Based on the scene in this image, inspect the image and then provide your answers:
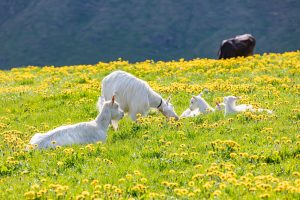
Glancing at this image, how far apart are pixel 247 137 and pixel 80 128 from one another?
13.7 feet

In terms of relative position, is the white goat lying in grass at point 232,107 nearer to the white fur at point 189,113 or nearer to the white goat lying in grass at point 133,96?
the white fur at point 189,113

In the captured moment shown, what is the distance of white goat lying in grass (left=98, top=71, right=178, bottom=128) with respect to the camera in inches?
646

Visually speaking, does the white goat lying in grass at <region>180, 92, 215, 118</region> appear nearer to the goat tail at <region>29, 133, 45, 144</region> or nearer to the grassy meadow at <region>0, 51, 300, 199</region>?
the grassy meadow at <region>0, 51, 300, 199</region>

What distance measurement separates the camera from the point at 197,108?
1702cm

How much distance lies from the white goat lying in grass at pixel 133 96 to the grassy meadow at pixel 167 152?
2.36ft

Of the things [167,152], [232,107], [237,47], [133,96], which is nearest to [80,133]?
[167,152]

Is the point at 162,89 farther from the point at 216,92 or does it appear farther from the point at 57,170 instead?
the point at 57,170

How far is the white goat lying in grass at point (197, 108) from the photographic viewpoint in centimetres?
1669

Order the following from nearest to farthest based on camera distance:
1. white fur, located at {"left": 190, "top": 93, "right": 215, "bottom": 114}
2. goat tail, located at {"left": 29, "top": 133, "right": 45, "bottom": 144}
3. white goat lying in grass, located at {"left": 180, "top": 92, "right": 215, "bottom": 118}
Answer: goat tail, located at {"left": 29, "top": 133, "right": 45, "bottom": 144}
white goat lying in grass, located at {"left": 180, "top": 92, "right": 215, "bottom": 118}
white fur, located at {"left": 190, "top": 93, "right": 215, "bottom": 114}

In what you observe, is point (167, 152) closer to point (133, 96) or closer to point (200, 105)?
point (133, 96)

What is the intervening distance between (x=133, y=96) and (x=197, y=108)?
2098mm

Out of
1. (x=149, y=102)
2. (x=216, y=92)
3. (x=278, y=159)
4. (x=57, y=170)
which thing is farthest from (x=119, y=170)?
(x=216, y=92)

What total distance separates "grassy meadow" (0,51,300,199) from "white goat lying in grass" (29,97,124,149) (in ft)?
1.15

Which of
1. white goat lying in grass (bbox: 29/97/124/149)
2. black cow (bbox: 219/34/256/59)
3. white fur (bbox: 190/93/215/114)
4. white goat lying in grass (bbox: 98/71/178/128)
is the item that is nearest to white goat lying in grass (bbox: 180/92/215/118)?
white fur (bbox: 190/93/215/114)
